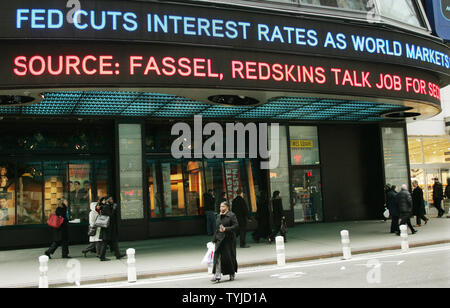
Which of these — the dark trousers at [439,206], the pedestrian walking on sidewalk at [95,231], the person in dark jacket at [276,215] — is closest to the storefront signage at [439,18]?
the dark trousers at [439,206]

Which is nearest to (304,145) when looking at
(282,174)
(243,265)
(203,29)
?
(282,174)

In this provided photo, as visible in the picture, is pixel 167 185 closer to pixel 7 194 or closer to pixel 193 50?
pixel 7 194

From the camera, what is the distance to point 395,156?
2278cm

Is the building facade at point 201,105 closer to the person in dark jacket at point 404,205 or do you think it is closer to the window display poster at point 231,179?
the window display poster at point 231,179

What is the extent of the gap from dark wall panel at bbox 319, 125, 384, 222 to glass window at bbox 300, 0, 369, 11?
246 inches

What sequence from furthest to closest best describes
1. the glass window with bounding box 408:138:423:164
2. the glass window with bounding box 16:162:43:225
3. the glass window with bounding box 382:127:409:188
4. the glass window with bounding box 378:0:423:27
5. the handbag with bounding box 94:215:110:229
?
the glass window with bounding box 408:138:423:164, the glass window with bounding box 382:127:409:188, the glass window with bounding box 378:0:423:27, the glass window with bounding box 16:162:43:225, the handbag with bounding box 94:215:110:229

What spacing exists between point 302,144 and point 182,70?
1004 centimetres

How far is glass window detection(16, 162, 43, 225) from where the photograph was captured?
16906 millimetres

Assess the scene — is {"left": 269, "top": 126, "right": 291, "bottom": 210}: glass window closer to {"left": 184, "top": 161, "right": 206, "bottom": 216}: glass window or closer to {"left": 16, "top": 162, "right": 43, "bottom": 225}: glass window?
{"left": 184, "top": 161, "right": 206, "bottom": 216}: glass window

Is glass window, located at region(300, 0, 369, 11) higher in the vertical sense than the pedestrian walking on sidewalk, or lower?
higher

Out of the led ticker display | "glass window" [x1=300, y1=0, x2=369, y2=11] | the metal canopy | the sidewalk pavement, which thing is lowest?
the sidewalk pavement

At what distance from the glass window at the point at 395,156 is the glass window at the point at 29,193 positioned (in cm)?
1527

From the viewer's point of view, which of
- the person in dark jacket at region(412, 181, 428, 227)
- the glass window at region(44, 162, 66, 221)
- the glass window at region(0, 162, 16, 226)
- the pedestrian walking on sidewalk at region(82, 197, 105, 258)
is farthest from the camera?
the person in dark jacket at region(412, 181, 428, 227)

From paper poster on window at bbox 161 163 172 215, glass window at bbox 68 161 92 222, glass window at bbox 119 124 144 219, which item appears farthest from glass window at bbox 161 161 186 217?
glass window at bbox 68 161 92 222
